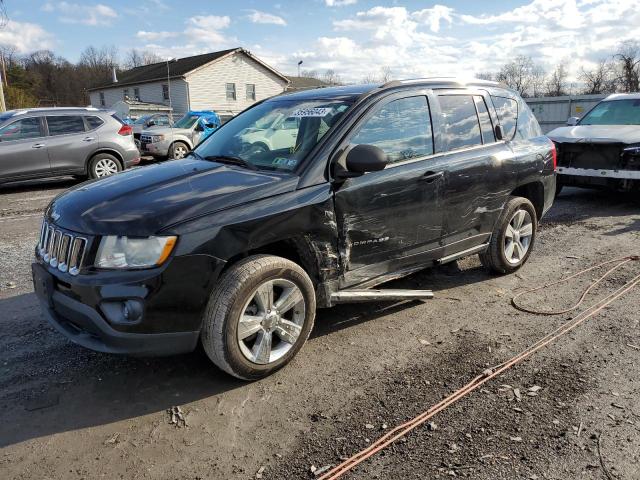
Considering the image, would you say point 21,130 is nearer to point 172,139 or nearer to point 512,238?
point 172,139

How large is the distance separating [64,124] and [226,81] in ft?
112

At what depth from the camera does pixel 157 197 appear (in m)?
3.16

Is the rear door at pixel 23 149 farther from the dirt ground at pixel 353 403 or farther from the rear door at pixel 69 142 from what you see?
the dirt ground at pixel 353 403

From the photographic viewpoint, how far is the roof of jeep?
13.2 feet

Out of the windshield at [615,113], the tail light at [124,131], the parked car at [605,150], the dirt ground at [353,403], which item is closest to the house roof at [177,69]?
the tail light at [124,131]

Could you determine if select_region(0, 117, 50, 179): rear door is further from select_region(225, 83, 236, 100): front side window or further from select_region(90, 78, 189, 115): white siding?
select_region(225, 83, 236, 100): front side window

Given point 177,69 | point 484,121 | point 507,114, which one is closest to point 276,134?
point 484,121

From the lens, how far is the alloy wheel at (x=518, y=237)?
5156 millimetres

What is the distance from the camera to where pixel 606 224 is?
7562mm

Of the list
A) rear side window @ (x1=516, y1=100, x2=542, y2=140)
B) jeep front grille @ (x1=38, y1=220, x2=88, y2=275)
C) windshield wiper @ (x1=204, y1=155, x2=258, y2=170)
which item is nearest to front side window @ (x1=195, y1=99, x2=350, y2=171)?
windshield wiper @ (x1=204, y1=155, x2=258, y2=170)

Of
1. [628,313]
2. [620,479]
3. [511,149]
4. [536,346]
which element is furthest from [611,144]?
[620,479]

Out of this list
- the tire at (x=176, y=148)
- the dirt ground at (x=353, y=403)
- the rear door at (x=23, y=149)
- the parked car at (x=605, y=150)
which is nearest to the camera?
the dirt ground at (x=353, y=403)

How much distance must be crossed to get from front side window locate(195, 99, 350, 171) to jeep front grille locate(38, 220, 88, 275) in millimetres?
1347

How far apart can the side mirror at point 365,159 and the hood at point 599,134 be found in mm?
6586
